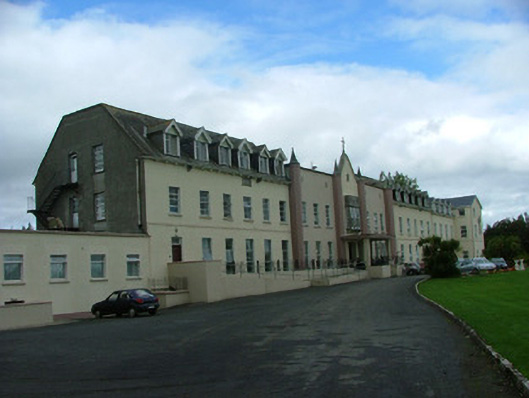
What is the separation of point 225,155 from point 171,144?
229 inches

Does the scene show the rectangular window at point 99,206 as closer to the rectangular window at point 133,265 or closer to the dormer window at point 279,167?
the rectangular window at point 133,265

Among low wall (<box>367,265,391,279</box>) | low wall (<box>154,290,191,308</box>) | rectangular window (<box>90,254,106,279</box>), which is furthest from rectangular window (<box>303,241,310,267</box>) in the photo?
rectangular window (<box>90,254,106,279</box>)

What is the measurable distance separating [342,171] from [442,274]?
15.9 metres

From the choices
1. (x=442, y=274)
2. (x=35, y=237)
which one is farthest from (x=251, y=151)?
(x=35, y=237)

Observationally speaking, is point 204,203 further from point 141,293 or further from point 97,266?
point 141,293

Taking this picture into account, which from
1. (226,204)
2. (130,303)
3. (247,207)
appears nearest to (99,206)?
(226,204)

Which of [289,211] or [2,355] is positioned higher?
[289,211]

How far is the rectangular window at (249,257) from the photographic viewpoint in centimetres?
4666

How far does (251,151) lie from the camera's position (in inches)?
1903

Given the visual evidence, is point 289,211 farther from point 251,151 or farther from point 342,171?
point 342,171

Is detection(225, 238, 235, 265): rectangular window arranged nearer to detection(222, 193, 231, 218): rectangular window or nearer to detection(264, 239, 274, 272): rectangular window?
detection(222, 193, 231, 218): rectangular window

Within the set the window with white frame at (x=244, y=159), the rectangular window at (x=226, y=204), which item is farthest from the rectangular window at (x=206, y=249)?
the window with white frame at (x=244, y=159)

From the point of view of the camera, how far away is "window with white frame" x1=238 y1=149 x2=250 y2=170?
155 feet

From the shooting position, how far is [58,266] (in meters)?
32.3
